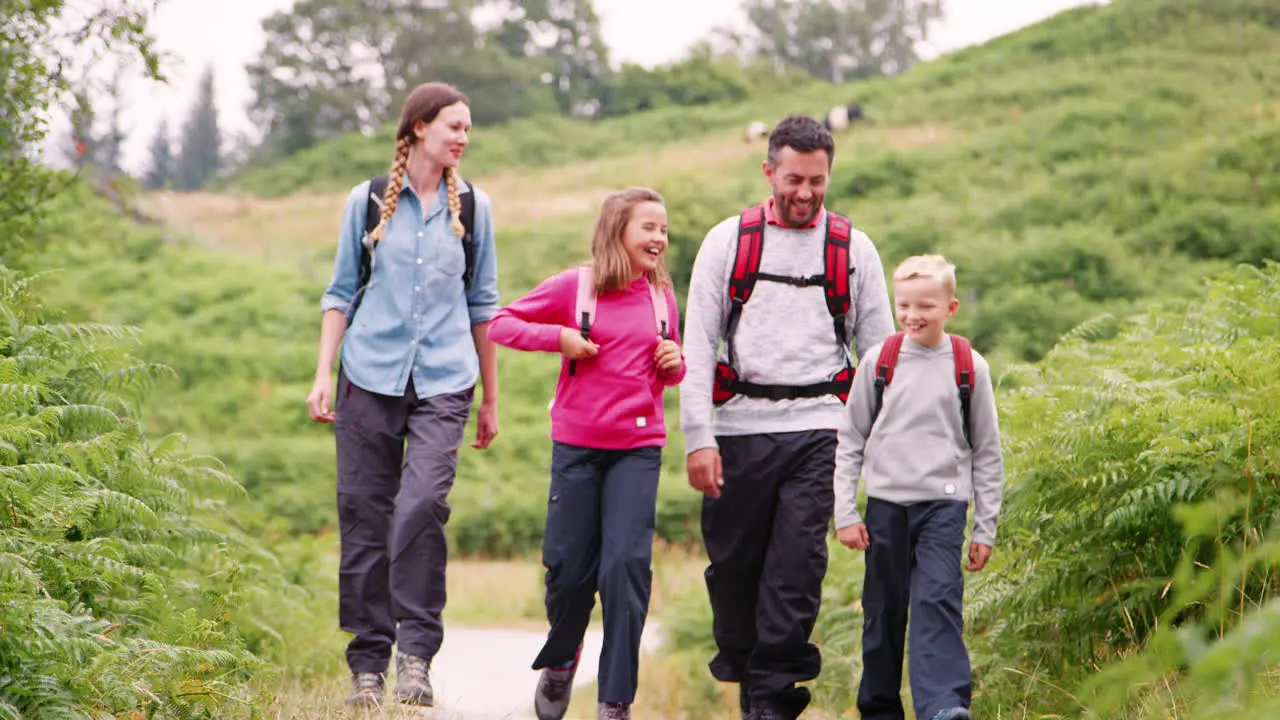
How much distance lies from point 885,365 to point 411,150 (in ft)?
7.45

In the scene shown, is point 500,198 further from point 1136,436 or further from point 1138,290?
point 1136,436

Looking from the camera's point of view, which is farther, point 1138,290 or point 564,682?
point 1138,290

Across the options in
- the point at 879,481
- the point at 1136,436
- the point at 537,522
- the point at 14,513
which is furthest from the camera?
the point at 537,522

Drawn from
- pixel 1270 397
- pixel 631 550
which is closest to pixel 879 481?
pixel 631 550

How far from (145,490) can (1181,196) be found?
19204 millimetres

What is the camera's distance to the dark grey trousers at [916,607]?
469 cm

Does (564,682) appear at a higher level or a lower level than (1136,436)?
lower

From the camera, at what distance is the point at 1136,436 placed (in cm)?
525

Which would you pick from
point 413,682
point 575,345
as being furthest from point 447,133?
point 413,682

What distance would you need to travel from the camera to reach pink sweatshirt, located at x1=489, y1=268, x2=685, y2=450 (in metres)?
5.24

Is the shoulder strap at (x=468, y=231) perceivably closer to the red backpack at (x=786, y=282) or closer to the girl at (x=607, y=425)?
the girl at (x=607, y=425)

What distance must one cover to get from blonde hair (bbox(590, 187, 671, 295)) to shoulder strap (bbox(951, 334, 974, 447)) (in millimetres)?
1154

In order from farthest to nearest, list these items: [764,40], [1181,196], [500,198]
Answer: [764,40] < [500,198] < [1181,196]

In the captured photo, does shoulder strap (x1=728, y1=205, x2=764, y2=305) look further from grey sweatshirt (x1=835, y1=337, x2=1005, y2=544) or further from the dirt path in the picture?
the dirt path
